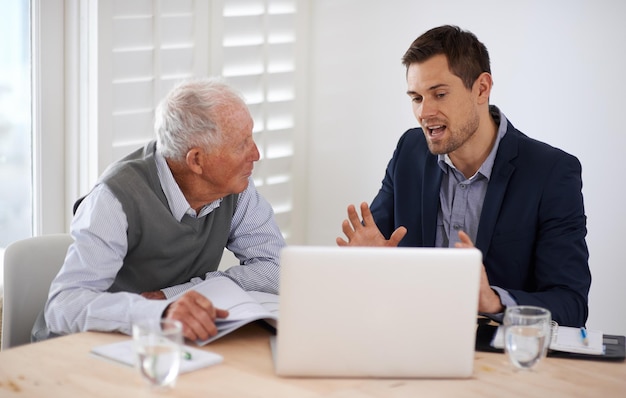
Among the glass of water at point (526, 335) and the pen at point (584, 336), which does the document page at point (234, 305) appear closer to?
the glass of water at point (526, 335)

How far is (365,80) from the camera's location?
4.05 metres

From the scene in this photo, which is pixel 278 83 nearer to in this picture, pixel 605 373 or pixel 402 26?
pixel 402 26

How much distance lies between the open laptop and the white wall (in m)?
1.94

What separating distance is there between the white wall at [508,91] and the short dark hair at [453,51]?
958 millimetres

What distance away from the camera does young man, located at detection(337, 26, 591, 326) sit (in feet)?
7.76

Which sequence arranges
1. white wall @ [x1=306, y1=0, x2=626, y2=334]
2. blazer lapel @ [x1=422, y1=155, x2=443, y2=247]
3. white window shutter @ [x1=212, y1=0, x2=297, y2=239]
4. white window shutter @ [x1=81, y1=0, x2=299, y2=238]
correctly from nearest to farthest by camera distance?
blazer lapel @ [x1=422, y1=155, x2=443, y2=247] → white window shutter @ [x1=81, y1=0, x2=299, y2=238] → white wall @ [x1=306, y1=0, x2=626, y2=334] → white window shutter @ [x1=212, y1=0, x2=297, y2=239]

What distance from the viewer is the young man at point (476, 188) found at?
237 cm

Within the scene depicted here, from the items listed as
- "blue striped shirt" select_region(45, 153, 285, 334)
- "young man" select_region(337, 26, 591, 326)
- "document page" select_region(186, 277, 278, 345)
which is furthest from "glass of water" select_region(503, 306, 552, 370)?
"blue striped shirt" select_region(45, 153, 285, 334)

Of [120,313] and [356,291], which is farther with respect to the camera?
[120,313]

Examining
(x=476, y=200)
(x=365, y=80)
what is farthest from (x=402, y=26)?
(x=476, y=200)

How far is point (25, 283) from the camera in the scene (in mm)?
2238

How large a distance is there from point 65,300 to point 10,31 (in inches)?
59.9

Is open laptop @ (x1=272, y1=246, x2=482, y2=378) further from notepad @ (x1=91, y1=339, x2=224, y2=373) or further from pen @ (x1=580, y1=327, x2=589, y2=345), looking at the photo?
pen @ (x1=580, y1=327, x2=589, y2=345)

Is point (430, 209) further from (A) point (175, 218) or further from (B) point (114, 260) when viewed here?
(B) point (114, 260)
